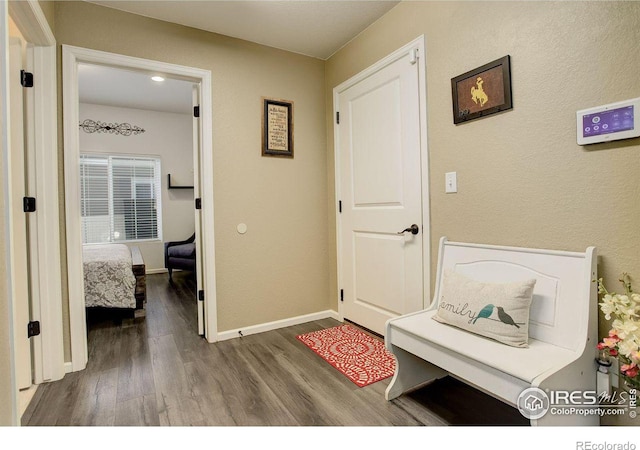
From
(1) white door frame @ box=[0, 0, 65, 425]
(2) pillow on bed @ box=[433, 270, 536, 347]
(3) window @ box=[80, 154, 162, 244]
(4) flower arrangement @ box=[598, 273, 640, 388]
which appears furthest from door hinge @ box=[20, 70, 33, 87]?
(3) window @ box=[80, 154, 162, 244]

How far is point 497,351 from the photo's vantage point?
1.37 m

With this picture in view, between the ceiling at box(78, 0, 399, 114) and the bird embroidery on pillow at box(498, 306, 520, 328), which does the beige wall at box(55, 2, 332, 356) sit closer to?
the ceiling at box(78, 0, 399, 114)

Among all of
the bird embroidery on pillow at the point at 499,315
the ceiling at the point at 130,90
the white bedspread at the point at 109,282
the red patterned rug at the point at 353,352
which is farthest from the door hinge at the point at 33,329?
the ceiling at the point at 130,90

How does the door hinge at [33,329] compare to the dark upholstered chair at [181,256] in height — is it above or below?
below

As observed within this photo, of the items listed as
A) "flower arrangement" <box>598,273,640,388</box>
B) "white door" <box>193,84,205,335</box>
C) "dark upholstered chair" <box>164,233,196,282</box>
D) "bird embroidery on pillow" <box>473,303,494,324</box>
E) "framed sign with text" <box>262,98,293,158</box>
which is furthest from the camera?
"dark upholstered chair" <box>164,233,196,282</box>

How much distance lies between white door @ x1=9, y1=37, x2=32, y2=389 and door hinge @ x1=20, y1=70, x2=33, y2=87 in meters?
0.03

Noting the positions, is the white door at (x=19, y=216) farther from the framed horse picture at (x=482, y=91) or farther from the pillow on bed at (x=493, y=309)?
the framed horse picture at (x=482, y=91)

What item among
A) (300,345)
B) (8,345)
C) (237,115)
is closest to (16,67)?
(237,115)

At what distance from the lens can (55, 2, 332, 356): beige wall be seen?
8.05 feet

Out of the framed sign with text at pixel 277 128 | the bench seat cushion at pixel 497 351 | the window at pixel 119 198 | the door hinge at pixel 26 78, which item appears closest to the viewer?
the bench seat cushion at pixel 497 351

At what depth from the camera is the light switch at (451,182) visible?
1964mm

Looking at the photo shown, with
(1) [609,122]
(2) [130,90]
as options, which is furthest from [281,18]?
(2) [130,90]

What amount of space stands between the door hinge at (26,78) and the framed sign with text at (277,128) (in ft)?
4.86

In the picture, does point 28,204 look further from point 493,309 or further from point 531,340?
point 531,340
